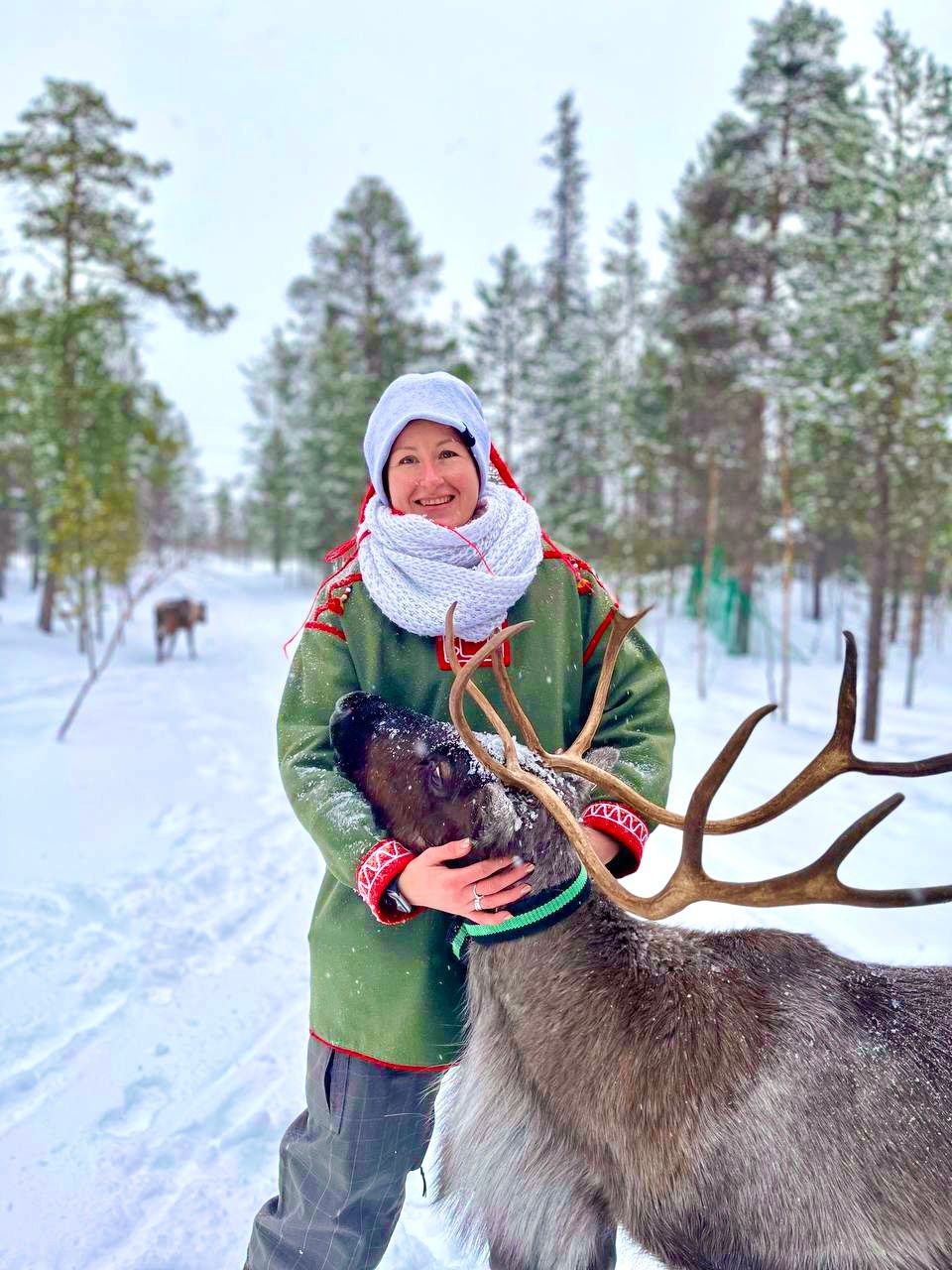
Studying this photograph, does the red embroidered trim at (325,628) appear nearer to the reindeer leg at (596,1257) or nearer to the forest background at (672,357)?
the reindeer leg at (596,1257)

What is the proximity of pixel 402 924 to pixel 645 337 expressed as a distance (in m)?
32.1

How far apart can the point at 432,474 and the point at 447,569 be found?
29cm

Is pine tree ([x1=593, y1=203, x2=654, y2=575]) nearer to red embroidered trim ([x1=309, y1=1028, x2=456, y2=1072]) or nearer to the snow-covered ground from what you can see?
the snow-covered ground

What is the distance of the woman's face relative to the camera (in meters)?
1.81

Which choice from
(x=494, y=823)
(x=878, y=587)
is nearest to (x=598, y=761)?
(x=494, y=823)

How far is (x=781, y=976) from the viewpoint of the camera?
1.56 meters

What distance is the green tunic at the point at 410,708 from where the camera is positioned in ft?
5.22

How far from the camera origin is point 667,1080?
1.40 m

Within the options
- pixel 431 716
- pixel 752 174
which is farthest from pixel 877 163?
pixel 431 716

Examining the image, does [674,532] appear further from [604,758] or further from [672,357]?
[604,758]

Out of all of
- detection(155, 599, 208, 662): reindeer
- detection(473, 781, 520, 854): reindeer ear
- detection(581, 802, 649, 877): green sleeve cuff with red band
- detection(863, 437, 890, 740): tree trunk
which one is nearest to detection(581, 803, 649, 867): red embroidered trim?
detection(581, 802, 649, 877): green sleeve cuff with red band

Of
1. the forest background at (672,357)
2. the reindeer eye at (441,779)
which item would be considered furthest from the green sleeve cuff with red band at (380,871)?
the forest background at (672,357)

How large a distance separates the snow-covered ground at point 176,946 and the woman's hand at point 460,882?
58.1 inches

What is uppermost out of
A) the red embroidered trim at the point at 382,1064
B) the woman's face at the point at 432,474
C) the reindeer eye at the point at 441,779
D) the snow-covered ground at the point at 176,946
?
the woman's face at the point at 432,474
